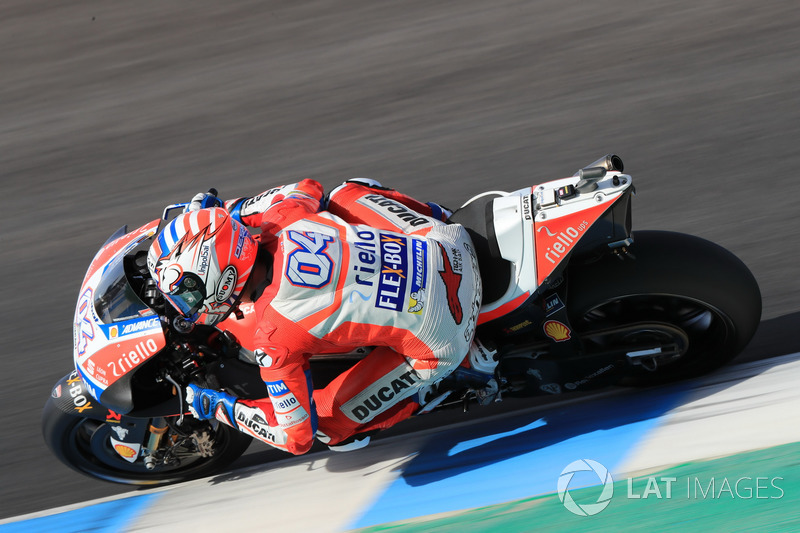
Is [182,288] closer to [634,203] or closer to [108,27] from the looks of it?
[634,203]

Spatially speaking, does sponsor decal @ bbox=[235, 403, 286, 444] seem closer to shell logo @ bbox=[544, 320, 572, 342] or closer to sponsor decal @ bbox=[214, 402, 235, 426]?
sponsor decal @ bbox=[214, 402, 235, 426]

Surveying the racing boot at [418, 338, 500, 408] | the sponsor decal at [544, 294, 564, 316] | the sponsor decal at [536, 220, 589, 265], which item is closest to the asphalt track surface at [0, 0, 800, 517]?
the racing boot at [418, 338, 500, 408]

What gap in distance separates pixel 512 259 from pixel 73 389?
2.10 meters

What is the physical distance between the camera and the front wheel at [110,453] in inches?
150

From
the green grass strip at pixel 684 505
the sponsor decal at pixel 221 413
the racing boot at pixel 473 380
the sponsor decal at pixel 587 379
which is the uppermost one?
the sponsor decal at pixel 221 413

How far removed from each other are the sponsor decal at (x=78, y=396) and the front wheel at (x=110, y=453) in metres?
0.13

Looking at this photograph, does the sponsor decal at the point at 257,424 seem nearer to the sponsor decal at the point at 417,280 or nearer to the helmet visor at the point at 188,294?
the helmet visor at the point at 188,294

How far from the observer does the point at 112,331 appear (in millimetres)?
3279

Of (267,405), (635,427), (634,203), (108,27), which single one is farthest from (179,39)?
(635,427)

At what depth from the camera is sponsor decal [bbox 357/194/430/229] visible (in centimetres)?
350

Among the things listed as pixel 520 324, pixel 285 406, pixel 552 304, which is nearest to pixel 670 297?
pixel 552 304

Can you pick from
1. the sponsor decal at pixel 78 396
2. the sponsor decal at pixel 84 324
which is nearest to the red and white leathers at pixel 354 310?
the sponsor decal at pixel 84 324

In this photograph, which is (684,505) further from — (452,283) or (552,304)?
(452,283)

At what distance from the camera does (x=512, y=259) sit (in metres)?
3.43
